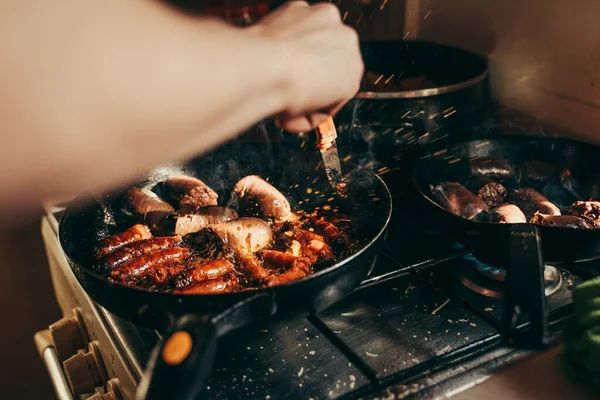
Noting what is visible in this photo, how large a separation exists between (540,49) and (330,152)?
1017 mm

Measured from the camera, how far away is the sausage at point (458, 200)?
1.60 metres

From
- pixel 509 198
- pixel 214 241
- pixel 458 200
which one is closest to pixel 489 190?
pixel 509 198

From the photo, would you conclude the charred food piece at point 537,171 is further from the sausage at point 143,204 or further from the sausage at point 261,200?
the sausage at point 143,204

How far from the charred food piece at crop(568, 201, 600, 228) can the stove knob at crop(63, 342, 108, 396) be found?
150 cm

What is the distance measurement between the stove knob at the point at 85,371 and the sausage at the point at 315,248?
703 mm

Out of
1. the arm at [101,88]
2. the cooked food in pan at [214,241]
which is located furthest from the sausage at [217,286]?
the arm at [101,88]

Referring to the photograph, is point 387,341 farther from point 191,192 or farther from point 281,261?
point 191,192

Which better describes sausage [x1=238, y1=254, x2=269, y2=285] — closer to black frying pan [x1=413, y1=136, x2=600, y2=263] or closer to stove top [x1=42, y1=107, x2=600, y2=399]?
stove top [x1=42, y1=107, x2=600, y2=399]

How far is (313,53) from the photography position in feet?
3.12

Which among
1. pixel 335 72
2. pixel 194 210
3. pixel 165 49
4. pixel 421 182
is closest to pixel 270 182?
pixel 194 210

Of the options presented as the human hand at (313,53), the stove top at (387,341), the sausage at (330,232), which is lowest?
the stove top at (387,341)

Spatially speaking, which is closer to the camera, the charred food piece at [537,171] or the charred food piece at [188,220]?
the charred food piece at [188,220]

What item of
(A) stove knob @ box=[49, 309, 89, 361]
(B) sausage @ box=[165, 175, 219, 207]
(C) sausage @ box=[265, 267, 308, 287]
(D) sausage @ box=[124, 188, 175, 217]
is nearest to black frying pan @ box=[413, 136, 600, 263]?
(C) sausage @ box=[265, 267, 308, 287]

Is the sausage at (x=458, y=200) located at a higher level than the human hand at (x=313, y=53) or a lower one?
lower
